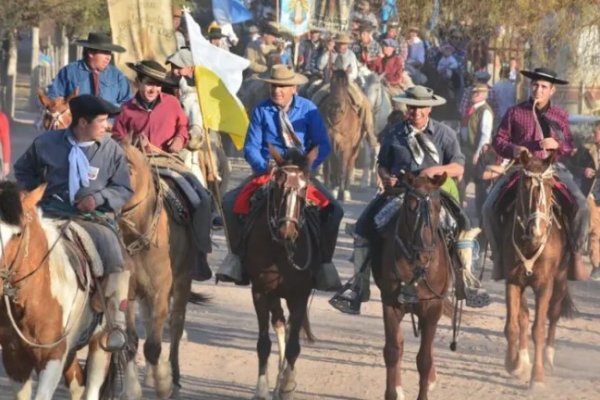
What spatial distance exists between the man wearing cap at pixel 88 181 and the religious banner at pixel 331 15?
28.6 m

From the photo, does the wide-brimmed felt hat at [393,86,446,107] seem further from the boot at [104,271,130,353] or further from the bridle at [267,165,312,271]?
the boot at [104,271,130,353]

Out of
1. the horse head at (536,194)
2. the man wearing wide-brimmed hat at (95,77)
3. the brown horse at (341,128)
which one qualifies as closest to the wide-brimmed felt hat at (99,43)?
the man wearing wide-brimmed hat at (95,77)

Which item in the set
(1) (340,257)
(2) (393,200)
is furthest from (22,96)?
(2) (393,200)

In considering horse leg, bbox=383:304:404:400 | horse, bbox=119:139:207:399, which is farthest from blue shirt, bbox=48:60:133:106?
horse leg, bbox=383:304:404:400

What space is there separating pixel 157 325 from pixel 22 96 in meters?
39.5

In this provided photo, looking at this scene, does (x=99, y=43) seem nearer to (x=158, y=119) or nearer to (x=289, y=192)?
(x=158, y=119)

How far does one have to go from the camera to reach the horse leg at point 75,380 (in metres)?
11.5

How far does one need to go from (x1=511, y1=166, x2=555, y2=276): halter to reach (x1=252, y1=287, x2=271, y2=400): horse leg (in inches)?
102

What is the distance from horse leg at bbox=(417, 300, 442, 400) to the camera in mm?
12742

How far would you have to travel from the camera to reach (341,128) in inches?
1131

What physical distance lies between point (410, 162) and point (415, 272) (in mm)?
1068

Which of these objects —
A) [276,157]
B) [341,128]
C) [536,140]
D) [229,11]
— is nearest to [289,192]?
[276,157]

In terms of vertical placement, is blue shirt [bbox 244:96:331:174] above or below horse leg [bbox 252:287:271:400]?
above

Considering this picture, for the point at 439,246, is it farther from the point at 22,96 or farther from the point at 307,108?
the point at 22,96
